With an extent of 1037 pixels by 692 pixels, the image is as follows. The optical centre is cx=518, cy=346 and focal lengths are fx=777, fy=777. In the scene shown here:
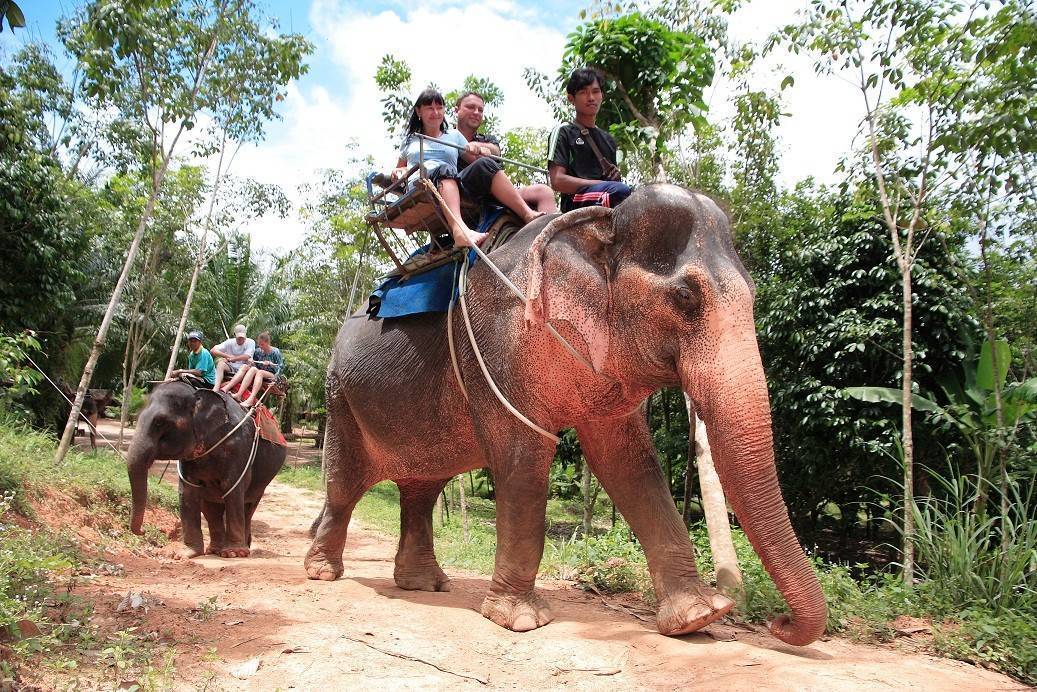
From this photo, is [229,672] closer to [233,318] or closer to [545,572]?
[545,572]

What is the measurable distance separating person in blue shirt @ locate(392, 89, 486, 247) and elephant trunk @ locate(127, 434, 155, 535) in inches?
170

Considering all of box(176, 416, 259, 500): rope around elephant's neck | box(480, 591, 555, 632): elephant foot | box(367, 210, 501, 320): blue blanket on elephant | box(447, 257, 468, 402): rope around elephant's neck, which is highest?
box(367, 210, 501, 320): blue blanket on elephant

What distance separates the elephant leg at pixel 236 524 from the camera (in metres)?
9.55

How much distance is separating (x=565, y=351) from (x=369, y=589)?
2559mm

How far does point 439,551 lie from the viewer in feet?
34.3

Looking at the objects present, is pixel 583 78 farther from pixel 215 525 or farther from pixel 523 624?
pixel 215 525

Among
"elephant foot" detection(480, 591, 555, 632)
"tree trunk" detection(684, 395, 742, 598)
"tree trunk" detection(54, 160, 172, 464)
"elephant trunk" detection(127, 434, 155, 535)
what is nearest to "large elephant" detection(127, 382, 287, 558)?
"elephant trunk" detection(127, 434, 155, 535)

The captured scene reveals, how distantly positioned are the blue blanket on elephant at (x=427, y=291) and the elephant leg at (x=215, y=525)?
5618 millimetres

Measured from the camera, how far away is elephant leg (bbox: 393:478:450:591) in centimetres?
582

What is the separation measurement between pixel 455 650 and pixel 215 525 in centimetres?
678

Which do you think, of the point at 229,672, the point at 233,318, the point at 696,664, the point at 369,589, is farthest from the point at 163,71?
the point at 233,318

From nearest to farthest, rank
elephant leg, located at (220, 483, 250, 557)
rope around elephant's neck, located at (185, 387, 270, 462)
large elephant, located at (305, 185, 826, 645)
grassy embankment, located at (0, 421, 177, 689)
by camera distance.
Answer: grassy embankment, located at (0, 421, 177, 689)
large elephant, located at (305, 185, 826, 645)
rope around elephant's neck, located at (185, 387, 270, 462)
elephant leg, located at (220, 483, 250, 557)

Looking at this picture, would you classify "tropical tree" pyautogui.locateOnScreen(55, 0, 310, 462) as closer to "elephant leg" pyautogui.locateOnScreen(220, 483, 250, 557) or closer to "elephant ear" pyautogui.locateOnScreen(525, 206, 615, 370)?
"elephant leg" pyautogui.locateOnScreen(220, 483, 250, 557)

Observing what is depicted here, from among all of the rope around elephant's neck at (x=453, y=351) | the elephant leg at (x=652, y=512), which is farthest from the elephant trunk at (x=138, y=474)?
the elephant leg at (x=652, y=512)
